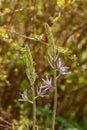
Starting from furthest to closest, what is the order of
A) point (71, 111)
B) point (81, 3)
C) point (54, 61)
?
point (71, 111) → point (81, 3) → point (54, 61)

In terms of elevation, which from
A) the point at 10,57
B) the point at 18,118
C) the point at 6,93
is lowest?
the point at 18,118

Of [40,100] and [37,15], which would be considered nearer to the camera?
[37,15]

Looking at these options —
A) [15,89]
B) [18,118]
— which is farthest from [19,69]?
[18,118]

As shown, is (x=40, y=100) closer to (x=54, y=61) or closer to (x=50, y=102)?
(x=50, y=102)

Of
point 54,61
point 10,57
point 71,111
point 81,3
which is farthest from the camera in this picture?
point 71,111

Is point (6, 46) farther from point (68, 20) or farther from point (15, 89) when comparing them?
point (68, 20)

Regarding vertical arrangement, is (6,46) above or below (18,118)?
above
